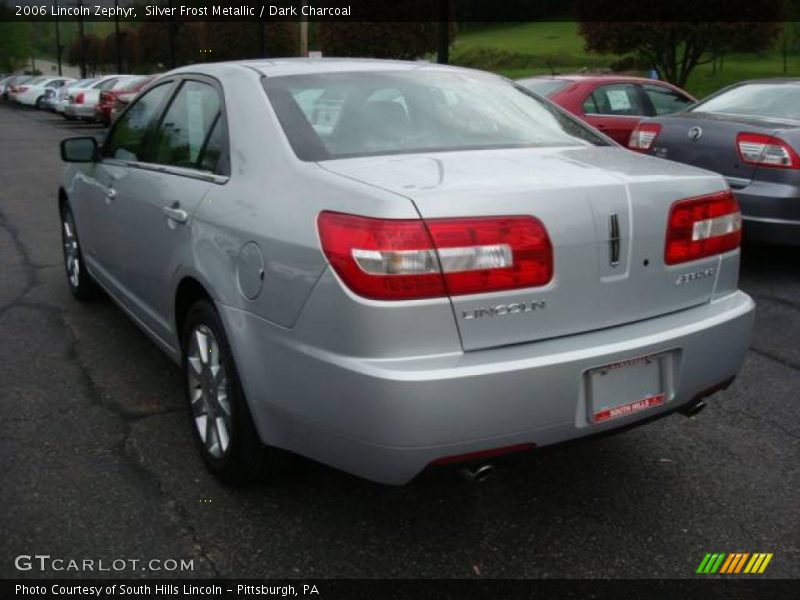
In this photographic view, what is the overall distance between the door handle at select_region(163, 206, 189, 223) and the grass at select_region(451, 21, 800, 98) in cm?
3688

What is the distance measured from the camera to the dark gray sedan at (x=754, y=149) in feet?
18.6

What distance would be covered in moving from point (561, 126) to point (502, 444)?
1556 millimetres

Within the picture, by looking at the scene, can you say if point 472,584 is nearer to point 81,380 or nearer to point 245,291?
point 245,291

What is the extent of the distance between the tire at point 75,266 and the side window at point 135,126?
93 cm

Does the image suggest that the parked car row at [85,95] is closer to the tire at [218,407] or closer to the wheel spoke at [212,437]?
the tire at [218,407]

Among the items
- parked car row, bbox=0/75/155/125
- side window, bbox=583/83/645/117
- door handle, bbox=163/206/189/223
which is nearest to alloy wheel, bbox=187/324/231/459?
door handle, bbox=163/206/189/223

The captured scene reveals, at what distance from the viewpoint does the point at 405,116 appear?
3.09 metres

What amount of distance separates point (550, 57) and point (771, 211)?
204 ft

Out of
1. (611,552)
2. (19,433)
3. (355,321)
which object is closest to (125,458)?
(19,433)

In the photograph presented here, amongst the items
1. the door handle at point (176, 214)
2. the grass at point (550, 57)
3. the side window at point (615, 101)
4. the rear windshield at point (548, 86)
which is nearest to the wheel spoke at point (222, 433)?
the door handle at point (176, 214)

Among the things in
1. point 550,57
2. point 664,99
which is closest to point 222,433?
point 664,99

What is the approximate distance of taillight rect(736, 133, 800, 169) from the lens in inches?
222

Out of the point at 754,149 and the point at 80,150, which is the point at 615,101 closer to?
the point at 754,149

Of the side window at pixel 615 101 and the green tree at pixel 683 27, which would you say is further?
the green tree at pixel 683 27
